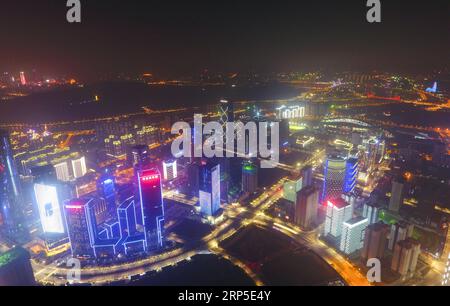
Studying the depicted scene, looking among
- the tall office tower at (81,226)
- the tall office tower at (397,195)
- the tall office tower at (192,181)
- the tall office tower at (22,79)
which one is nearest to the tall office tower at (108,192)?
the tall office tower at (81,226)

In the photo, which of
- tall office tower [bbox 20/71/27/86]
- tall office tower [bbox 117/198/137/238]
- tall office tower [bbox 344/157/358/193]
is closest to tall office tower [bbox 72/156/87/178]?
tall office tower [bbox 117/198/137/238]

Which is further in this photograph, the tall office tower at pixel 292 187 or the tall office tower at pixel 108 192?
the tall office tower at pixel 292 187

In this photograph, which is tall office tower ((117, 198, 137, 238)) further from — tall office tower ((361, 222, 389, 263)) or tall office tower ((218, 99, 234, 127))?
tall office tower ((218, 99, 234, 127))

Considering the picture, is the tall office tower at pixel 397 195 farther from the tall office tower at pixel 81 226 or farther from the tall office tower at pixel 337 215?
the tall office tower at pixel 81 226

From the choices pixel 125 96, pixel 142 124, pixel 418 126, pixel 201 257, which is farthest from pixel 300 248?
pixel 125 96

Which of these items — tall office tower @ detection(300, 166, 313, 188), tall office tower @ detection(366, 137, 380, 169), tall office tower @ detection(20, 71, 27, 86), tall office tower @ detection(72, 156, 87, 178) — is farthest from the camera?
tall office tower @ detection(20, 71, 27, 86)
